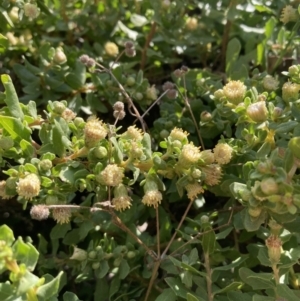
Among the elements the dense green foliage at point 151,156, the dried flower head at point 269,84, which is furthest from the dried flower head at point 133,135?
the dried flower head at point 269,84

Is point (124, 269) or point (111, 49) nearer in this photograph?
point (124, 269)

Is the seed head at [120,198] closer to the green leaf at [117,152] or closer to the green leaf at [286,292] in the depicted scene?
the green leaf at [117,152]

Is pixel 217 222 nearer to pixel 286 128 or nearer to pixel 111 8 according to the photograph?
pixel 286 128

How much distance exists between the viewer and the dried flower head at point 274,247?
4.25ft

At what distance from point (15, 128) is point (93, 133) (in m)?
0.20

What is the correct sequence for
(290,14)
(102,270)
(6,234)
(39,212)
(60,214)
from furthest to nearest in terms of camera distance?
(290,14), (102,270), (60,214), (39,212), (6,234)

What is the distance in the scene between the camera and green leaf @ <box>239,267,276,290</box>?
131cm

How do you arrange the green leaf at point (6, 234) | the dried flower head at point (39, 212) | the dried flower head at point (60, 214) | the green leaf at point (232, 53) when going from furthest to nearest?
the green leaf at point (232, 53) < the dried flower head at point (60, 214) < the dried flower head at point (39, 212) < the green leaf at point (6, 234)

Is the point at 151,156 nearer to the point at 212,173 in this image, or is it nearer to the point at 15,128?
the point at 212,173

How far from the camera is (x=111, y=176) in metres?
1.30

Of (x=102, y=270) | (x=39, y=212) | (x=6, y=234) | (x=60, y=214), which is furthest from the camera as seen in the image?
(x=102, y=270)

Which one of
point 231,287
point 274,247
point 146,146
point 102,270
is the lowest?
point 102,270

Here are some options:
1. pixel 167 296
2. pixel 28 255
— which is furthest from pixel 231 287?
pixel 28 255

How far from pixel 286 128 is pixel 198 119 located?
0.53m
